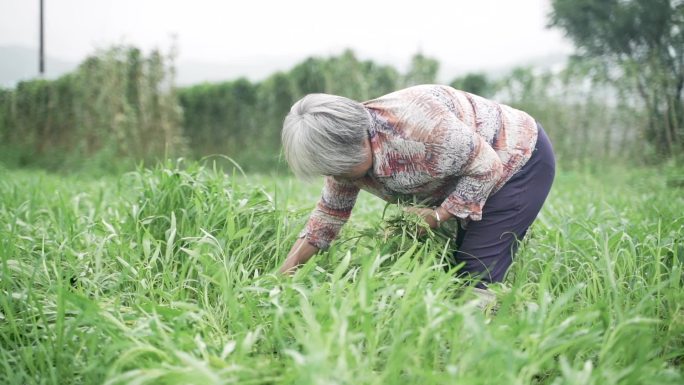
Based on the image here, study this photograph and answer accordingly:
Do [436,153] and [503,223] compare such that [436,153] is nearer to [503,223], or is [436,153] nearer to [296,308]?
[503,223]

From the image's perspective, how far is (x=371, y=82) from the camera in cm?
998

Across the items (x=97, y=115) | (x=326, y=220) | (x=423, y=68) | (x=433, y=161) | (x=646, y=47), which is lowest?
(x=97, y=115)

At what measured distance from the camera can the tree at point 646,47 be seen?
674cm

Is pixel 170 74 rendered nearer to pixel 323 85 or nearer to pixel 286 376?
pixel 323 85

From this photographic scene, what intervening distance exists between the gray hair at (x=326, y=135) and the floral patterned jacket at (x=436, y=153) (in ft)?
0.32

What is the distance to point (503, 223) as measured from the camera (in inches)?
88.9

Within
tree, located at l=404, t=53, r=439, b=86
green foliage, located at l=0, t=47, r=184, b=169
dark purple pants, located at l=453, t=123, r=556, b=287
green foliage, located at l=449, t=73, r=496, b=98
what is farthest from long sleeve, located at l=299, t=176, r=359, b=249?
green foliage, located at l=449, t=73, r=496, b=98

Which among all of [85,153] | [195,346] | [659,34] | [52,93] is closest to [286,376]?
[195,346]

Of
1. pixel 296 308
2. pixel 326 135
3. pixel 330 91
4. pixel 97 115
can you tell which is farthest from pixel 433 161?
pixel 330 91

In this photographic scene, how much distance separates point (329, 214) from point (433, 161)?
55cm

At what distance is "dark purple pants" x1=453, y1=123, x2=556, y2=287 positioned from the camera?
2242 mm

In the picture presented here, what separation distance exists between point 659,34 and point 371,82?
4609 millimetres

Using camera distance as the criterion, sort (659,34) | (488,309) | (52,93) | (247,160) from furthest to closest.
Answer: (247,160)
(52,93)
(659,34)
(488,309)

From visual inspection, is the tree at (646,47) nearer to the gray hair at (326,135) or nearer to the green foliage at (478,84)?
the green foliage at (478,84)
